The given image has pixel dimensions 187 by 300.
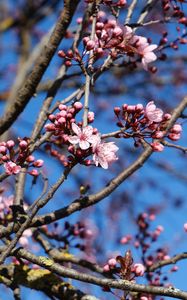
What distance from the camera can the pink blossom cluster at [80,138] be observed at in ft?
5.72

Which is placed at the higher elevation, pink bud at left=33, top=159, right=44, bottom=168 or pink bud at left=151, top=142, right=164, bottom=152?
pink bud at left=151, top=142, right=164, bottom=152

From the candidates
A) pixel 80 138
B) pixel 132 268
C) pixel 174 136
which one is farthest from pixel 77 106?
pixel 132 268

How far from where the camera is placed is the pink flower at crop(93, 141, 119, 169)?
179 cm

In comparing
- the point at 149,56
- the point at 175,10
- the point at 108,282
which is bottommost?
the point at 108,282

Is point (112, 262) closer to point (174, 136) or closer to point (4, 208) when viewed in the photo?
point (174, 136)

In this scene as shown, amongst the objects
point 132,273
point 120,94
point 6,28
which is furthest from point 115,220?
point 132,273

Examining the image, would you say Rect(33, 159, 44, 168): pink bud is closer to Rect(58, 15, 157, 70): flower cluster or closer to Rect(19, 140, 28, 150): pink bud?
Rect(19, 140, 28, 150): pink bud

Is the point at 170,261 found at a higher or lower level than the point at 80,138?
higher

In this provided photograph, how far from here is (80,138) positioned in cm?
175

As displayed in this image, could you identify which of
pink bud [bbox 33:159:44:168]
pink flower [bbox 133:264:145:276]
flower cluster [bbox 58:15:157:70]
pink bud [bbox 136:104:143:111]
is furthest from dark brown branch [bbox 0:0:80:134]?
pink flower [bbox 133:264:145:276]

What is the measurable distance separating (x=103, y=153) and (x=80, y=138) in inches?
5.1

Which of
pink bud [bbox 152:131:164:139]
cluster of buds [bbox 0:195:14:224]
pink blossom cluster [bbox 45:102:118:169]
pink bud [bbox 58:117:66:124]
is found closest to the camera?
pink blossom cluster [bbox 45:102:118:169]

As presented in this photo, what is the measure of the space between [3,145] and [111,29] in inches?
33.1

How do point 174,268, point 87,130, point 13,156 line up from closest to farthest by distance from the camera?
point 87,130, point 13,156, point 174,268
